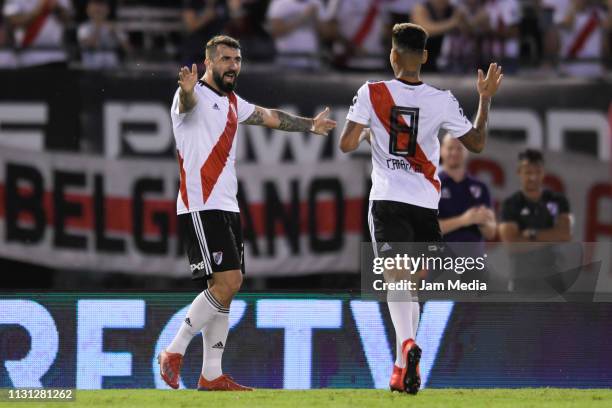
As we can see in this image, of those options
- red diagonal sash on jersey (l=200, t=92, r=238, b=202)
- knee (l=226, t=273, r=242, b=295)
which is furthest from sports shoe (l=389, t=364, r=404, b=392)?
red diagonal sash on jersey (l=200, t=92, r=238, b=202)

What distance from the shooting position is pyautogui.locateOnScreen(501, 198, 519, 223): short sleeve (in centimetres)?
1213

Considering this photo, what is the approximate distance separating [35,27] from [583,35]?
212 inches

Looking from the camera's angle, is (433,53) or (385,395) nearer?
(385,395)

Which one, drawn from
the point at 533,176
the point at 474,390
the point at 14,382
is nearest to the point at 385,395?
the point at 474,390

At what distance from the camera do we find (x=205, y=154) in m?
9.08

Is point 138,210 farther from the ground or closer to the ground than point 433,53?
closer to the ground

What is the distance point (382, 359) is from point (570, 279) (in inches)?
78.1

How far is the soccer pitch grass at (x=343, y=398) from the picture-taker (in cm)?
843

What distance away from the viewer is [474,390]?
9.37 meters

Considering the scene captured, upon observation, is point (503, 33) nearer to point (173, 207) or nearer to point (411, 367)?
point (173, 207)

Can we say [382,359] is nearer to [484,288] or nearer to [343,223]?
[484,288]

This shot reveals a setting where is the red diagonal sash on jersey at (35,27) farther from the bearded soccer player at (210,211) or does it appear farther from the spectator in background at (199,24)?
the bearded soccer player at (210,211)

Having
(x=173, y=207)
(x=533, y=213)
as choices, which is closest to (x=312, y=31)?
(x=173, y=207)

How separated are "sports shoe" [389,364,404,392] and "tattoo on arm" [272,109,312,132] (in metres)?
1.83
